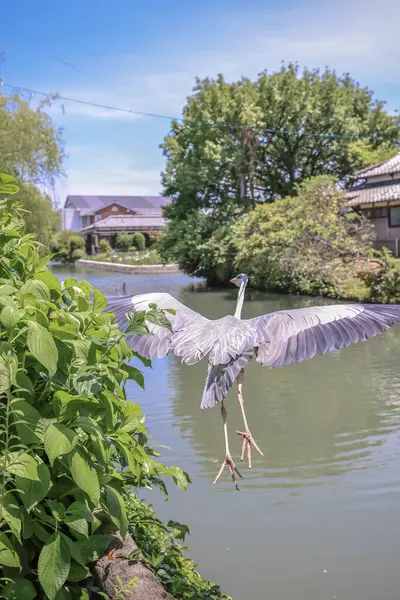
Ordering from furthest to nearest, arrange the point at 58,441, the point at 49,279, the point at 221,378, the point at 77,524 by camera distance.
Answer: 1. the point at 221,378
2. the point at 49,279
3. the point at 77,524
4. the point at 58,441

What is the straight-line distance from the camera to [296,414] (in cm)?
820

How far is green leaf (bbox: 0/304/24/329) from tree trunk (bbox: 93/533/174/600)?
909mm

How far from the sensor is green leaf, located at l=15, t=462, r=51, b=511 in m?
1.66

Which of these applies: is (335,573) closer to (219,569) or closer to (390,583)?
(390,583)

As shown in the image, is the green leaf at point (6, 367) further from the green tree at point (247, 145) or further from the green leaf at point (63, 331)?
the green tree at point (247, 145)

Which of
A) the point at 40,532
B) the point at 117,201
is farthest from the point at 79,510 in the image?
the point at 117,201

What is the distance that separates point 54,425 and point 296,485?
14.9 feet

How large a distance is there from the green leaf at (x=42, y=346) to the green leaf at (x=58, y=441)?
0.15 metres

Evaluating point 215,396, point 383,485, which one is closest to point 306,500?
point 383,485

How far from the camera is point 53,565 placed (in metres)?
1.67

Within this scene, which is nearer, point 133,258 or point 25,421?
point 25,421

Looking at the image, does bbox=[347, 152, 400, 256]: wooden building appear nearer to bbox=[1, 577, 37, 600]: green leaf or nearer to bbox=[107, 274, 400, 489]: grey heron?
bbox=[107, 274, 400, 489]: grey heron

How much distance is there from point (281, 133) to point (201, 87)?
3942mm

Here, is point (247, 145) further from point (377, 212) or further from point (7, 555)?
point (7, 555)
